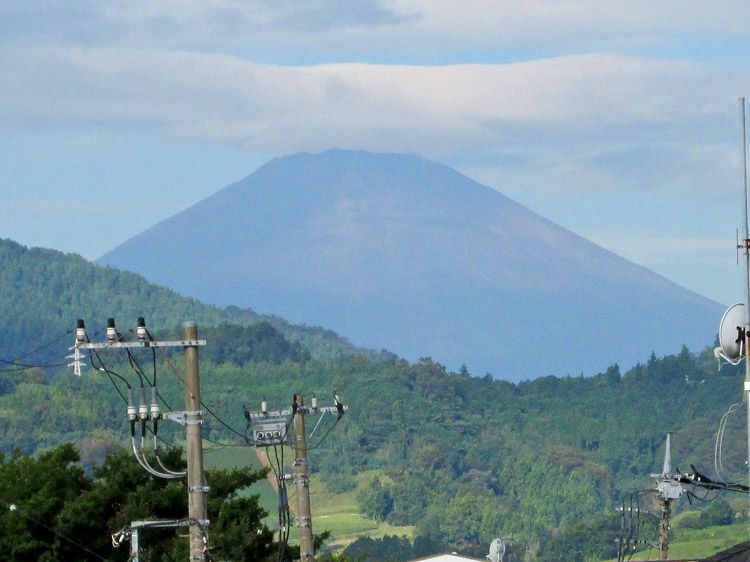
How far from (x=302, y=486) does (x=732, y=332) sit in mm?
9141

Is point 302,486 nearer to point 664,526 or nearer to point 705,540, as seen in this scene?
point 664,526

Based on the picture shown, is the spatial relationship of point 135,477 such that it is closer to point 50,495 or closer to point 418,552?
point 50,495

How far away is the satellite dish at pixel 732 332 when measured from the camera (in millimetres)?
26328

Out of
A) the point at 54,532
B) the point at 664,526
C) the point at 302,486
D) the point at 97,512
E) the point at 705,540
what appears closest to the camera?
the point at 302,486

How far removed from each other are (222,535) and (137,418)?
22.7 m

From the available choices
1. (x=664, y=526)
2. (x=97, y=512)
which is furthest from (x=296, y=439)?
(x=97, y=512)

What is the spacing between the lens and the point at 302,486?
32.5 m

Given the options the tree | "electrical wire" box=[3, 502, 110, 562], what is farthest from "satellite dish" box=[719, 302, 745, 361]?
"electrical wire" box=[3, 502, 110, 562]

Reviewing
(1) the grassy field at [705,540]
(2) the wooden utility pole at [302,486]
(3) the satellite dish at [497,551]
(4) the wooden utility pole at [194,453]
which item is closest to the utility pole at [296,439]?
(2) the wooden utility pole at [302,486]

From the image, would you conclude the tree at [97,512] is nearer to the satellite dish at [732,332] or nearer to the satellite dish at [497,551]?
the satellite dish at [497,551]

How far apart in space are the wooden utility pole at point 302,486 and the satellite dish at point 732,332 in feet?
26.9

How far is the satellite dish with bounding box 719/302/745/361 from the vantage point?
26.3m

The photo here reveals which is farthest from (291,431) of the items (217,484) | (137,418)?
(217,484)

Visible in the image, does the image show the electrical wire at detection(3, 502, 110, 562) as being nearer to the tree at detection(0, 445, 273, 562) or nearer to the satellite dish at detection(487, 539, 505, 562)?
the tree at detection(0, 445, 273, 562)
